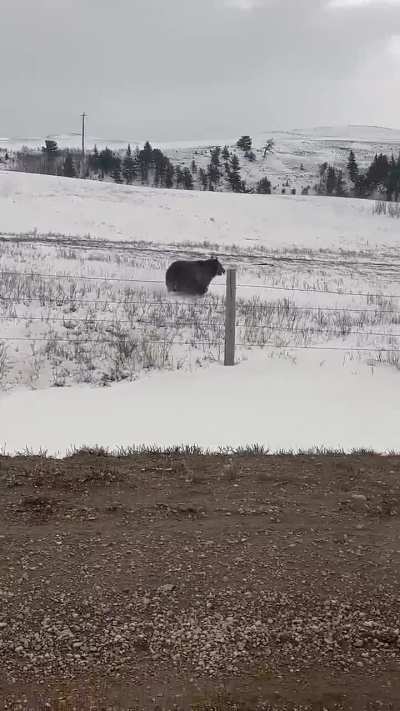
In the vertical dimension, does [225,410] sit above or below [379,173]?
below

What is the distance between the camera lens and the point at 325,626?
3.09 metres

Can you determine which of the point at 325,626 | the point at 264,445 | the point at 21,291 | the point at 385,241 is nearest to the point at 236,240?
the point at 385,241

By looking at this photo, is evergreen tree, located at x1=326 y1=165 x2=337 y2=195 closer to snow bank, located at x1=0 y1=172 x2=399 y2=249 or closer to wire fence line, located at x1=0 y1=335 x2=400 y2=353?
snow bank, located at x1=0 y1=172 x2=399 y2=249

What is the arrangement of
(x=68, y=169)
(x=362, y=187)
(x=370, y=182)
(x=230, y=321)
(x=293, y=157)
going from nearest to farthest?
(x=230, y=321) → (x=370, y=182) → (x=362, y=187) → (x=68, y=169) → (x=293, y=157)

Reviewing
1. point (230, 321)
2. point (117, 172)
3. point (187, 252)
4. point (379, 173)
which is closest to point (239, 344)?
point (230, 321)

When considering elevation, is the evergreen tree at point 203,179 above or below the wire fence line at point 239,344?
above

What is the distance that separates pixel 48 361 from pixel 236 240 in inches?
1133

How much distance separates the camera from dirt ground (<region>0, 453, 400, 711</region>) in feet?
8.71

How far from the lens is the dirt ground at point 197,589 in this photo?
2656 mm

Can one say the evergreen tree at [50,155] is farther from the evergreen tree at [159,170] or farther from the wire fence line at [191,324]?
the wire fence line at [191,324]

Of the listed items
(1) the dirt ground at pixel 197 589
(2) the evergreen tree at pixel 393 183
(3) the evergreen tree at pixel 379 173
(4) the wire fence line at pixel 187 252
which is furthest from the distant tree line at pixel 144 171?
(1) the dirt ground at pixel 197 589

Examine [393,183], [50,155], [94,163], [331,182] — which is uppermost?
[50,155]

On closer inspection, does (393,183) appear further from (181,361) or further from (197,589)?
(197,589)

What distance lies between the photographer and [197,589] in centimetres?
337
